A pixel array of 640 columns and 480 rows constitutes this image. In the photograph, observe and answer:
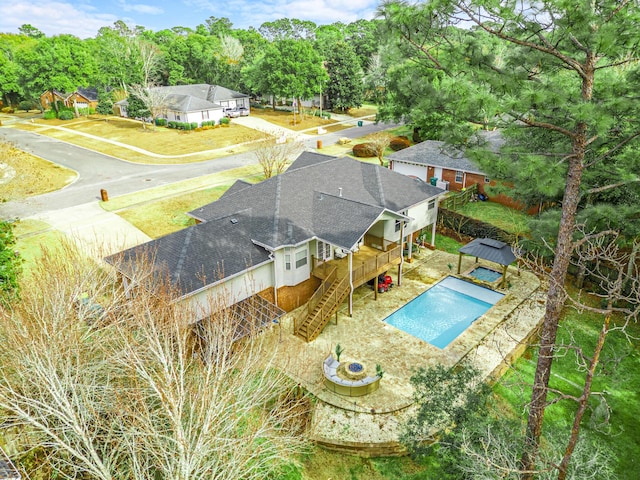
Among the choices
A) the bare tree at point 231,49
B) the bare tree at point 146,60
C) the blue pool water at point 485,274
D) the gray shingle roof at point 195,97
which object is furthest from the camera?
the bare tree at point 231,49

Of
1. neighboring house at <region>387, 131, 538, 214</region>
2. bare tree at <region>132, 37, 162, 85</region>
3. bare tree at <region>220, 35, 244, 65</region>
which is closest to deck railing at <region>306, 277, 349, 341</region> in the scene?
neighboring house at <region>387, 131, 538, 214</region>

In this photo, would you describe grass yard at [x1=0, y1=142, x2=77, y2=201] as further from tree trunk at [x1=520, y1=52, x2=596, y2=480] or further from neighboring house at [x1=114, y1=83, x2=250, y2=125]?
tree trunk at [x1=520, y1=52, x2=596, y2=480]

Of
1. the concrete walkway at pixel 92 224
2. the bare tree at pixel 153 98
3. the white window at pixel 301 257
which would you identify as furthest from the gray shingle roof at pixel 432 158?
the bare tree at pixel 153 98

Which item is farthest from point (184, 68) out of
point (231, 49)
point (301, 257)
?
point (301, 257)

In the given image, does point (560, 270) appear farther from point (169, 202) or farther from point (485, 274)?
point (169, 202)

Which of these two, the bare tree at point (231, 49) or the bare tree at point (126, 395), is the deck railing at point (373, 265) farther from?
the bare tree at point (231, 49)

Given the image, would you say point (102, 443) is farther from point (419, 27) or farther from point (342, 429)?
point (419, 27)
